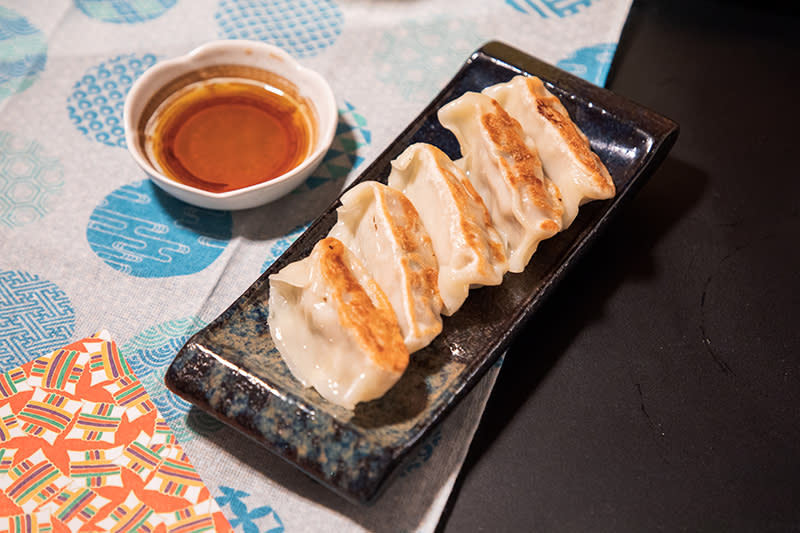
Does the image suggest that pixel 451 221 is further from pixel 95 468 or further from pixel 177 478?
pixel 95 468

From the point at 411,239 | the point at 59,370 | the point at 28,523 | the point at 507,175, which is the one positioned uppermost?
the point at 507,175

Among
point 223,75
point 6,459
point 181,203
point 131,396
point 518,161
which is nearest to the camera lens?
point 6,459

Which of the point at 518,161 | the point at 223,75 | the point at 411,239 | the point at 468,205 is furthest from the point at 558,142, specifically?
the point at 223,75

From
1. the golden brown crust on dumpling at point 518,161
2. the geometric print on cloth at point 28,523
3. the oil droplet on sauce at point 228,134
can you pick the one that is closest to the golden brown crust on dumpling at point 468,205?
the golden brown crust on dumpling at point 518,161

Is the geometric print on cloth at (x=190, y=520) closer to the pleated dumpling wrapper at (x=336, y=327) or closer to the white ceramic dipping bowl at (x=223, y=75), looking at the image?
the pleated dumpling wrapper at (x=336, y=327)

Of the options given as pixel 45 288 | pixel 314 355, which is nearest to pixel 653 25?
pixel 314 355

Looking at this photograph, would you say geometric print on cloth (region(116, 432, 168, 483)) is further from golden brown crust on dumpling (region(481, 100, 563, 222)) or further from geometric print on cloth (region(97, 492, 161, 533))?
golden brown crust on dumpling (region(481, 100, 563, 222))

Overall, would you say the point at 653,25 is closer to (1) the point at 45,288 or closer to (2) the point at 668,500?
(2) the point at 668,500
